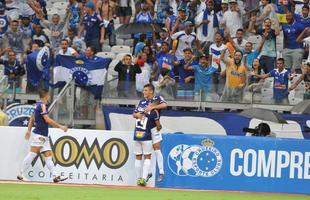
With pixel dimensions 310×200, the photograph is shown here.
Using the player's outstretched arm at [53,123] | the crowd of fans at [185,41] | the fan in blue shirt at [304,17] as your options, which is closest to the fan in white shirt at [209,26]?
the crowd of fans at [185,41]

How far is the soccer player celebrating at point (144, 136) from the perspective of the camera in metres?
20.4

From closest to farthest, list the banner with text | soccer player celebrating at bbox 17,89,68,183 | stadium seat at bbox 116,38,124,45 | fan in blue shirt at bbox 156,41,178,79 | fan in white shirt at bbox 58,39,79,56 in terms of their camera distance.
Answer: soccer player celebrating at bbox 17,89,68,183 < the banner with text < fan in blue shirt at bbox 156,41,178,79 < fan in white shirt at bbox 58,39,79,56 < stadium seat at bbox 116,38,124,45

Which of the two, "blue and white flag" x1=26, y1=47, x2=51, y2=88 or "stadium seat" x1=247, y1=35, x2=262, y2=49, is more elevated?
"stadium seat" x1=247, y1=35, x2=262, y2=49

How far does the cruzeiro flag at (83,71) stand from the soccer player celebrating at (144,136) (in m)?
3.65

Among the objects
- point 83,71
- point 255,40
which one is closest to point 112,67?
point 83,71

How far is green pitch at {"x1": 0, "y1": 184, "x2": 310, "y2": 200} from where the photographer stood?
54.3 ft

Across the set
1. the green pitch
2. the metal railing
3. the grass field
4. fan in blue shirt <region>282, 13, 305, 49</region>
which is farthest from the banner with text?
fan in blue shirt <region>282, 13, 305, 49</region>

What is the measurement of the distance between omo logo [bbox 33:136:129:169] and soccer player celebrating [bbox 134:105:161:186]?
570mm

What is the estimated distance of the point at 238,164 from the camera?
20.4 m

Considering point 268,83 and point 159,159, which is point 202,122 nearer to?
point 268,83

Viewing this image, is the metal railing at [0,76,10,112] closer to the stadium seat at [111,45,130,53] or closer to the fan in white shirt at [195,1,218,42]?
the stadium seat at [111,45,130,53]

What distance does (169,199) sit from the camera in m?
16.8

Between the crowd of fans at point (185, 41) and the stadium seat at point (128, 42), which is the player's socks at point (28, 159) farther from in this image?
the stadium seat at point (128, 42)

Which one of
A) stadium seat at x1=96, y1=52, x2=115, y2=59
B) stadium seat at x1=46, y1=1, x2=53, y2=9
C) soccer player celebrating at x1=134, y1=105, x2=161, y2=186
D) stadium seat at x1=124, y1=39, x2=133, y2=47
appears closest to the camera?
soccer player celebrating at x1=134, y1=105, x2=161, y2=186
